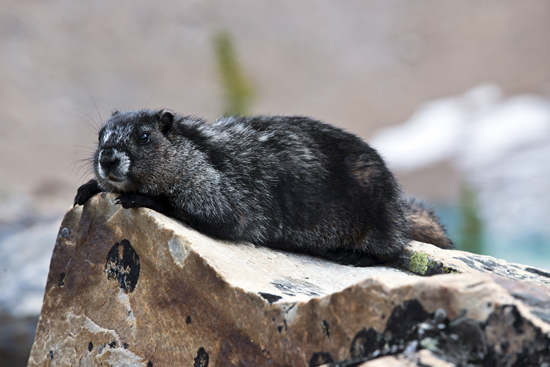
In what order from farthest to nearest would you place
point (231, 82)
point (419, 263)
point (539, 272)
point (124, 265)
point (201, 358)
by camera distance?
point (231, 82) → point (539, 272) → point (419, 263) → point (124, 265) → point (201, 358)

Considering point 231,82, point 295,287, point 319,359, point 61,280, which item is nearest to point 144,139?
point 61,280

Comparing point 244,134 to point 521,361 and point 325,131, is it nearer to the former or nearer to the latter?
point 325,131

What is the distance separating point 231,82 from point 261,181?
366 inches

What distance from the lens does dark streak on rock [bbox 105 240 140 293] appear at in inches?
148

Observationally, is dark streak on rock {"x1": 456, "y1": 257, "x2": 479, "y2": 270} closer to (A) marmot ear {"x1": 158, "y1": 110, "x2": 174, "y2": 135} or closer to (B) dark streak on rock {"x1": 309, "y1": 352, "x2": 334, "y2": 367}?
(B) dark streak on rock {"x1": 309, "y1": 352, "x2": 334, "y2": 367}

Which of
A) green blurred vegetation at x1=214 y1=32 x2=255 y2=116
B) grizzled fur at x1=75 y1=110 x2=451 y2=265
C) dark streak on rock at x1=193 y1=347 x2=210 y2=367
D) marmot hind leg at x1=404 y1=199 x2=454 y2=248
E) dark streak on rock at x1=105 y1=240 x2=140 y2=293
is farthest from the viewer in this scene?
green blurred vegetation at x1=214 y1=32 x2=255 y2=116

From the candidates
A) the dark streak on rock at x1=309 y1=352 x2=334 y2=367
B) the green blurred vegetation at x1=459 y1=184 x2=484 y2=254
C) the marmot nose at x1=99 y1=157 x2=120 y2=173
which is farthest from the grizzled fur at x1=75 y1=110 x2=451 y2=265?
the green blurred vegetation at x1=459 y1=184 x2=484 y2=254

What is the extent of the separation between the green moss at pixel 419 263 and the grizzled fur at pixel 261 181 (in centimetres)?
18

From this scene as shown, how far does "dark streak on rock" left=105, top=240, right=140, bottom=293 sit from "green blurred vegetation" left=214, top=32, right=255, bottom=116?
32.1 feet

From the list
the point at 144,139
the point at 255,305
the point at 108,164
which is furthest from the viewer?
the point at 144,139

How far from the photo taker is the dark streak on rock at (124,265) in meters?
3.76

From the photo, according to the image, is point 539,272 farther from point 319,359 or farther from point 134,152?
point 134,152

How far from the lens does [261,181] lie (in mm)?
4680

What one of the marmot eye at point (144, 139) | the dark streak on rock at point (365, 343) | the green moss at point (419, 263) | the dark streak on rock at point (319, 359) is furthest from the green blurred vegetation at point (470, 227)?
the dark streak on rock at point (365, 343)
